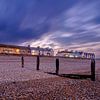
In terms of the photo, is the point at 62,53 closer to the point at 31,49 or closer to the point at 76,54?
the point at 76,54

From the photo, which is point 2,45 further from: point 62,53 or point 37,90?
point 62,53

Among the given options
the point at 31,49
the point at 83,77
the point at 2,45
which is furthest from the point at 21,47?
the point at 83,77

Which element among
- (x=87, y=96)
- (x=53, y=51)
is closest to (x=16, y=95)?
(x=87, y=96)

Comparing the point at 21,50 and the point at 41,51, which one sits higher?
the point at 21,50

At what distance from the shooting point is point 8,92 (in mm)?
8766

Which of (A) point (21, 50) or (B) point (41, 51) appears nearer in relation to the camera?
(A) point (21, 50)

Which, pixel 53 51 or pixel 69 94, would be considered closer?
pixel 69 94

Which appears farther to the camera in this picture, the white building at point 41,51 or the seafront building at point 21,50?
the white building at point 41,51

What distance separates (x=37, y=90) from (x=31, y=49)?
38351 millimetres

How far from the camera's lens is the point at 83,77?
1608cm

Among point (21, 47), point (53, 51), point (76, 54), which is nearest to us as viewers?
point (21, 47)

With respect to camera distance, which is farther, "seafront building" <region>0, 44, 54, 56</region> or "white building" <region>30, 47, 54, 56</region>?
"white building" <region>30, 47, 54, 56</region>

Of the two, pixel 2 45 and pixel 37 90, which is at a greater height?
pixel 2 45

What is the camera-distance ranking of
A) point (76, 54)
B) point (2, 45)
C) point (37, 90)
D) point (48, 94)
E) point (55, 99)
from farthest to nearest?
1. point (76, 54)
2. point (2, 45)
3. point (37, 90)
4. point (48, 94)
5. point (55, 99)
